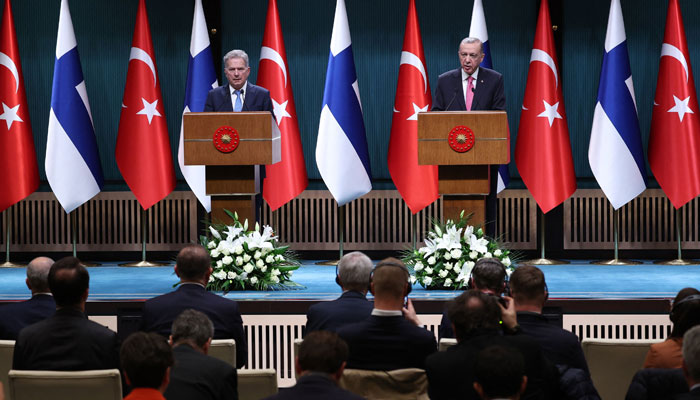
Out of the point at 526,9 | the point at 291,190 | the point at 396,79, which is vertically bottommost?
the point at 291,190

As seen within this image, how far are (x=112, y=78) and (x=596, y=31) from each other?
16.7 ft

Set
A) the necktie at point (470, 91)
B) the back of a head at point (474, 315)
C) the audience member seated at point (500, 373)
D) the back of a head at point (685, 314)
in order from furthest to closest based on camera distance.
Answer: the necktie at point (470, 91), the back of a head at point (685, 314), the back of a head at point (474, 315), the audience member seated at point (500, 373)

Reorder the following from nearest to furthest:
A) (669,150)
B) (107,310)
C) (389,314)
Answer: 1. (389,314)
2. (107,310)
3. (669,150)

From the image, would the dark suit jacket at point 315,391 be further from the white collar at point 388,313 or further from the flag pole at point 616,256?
the flag pole at point 616,256

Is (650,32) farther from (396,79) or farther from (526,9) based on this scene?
(396,79)

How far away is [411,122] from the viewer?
895 centimetres

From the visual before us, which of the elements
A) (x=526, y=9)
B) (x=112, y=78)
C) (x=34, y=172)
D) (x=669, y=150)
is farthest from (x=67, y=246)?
(x=669, y=150)

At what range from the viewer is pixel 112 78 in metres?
9.82

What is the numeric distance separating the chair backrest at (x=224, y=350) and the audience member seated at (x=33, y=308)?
Result: 93cm

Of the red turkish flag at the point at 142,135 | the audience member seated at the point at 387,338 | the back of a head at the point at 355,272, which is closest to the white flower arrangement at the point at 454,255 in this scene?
the back of a head at the point at 355,272

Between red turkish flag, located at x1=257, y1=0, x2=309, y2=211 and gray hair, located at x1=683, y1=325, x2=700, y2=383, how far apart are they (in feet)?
20.5

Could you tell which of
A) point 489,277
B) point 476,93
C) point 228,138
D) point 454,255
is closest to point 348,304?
point 489,277

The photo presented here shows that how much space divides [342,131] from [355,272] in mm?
4581

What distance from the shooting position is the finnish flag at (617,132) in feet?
28.2
